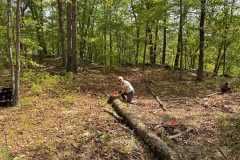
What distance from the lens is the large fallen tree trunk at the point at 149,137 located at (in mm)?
10391

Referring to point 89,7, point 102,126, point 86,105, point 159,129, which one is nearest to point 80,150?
point 102,126

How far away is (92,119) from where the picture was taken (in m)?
13.0

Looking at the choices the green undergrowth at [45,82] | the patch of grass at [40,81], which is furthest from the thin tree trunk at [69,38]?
the patch of grass at [40,81]

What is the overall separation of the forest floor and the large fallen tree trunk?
0.26 m

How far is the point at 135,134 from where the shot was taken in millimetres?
11867

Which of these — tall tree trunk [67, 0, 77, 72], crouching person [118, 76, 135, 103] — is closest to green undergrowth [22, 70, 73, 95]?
tall tree trunk [67, 0, 77, 72]

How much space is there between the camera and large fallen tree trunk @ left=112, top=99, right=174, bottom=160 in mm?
10391

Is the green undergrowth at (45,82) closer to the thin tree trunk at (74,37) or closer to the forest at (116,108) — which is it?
the forest at (116,108)

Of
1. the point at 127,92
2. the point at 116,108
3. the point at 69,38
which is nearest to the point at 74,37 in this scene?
the point at 69,38

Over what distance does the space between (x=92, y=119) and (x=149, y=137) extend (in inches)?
109

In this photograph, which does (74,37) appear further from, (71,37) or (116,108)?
(116,108)

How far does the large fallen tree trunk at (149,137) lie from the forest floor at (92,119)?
0.84ft

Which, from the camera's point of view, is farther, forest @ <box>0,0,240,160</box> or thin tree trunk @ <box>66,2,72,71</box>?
thin tree trunk @ <box>66,2,72,71</box>

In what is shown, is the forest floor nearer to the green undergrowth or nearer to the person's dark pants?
the green undergrowth
